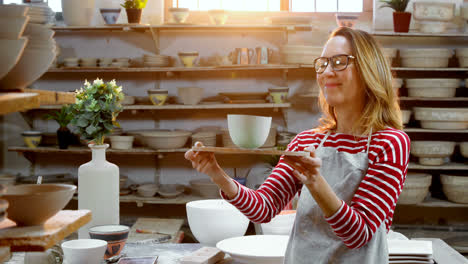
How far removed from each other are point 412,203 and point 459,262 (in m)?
2.64

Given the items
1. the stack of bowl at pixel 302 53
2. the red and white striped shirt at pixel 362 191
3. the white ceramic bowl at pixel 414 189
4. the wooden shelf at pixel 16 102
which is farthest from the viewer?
the stack of bowl at pixel 302 53

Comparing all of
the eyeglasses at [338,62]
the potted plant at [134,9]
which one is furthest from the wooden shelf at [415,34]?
the eyeglasses at [338,62]

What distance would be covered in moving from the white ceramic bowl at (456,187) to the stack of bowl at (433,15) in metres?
1.35

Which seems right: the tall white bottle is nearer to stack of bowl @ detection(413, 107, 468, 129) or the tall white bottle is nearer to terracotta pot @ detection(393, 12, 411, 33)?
stack of bowl @ detection(413, 107, 468, 129)

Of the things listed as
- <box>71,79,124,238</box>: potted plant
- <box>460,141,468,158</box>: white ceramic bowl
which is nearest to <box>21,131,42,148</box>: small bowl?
<box>71,79,124,238</box>: potted plant

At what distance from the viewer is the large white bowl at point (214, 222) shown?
2.09 meters

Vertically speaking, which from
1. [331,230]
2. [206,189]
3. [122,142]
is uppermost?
[331,230]

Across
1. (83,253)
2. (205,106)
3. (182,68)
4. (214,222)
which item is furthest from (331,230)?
(182,68)

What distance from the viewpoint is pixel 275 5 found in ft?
18.4

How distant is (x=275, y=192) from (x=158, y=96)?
135 inches

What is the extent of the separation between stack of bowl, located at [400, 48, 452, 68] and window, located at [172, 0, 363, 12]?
0.81m

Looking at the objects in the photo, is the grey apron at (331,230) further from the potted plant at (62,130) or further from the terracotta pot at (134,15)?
the potted plant at (62,130)

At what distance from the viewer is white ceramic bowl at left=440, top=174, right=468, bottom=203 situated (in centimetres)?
488

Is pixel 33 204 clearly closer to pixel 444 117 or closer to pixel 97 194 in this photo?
pixel 97 194
